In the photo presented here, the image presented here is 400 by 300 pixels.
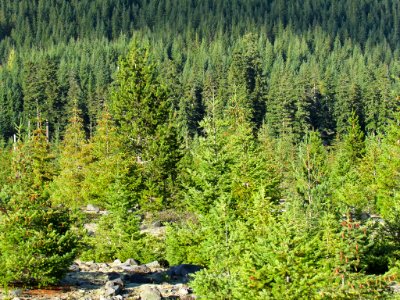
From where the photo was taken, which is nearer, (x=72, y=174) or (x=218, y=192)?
(x=218, y=192)

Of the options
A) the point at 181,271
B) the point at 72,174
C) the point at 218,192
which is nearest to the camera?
the point at 181,271

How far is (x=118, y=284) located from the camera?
1892 cm

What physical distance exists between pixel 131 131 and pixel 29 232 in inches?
939

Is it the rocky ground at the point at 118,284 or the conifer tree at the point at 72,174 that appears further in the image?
the conifer tree at the point at 72,174

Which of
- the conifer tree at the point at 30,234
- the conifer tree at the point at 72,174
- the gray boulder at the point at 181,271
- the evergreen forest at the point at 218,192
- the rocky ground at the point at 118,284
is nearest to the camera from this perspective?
the evergreen forest at the point at 218,192

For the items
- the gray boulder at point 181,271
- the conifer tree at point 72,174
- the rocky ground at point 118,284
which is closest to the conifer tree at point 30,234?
the rocky ground at point 118,284

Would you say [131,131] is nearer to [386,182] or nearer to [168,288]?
[386,182]

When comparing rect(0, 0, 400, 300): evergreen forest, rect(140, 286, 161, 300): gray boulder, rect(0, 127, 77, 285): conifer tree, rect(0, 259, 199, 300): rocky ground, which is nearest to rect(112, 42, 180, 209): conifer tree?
rect(0, 0, 400, 300): evergreen forest

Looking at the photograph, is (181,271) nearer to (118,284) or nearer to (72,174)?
(118,284)

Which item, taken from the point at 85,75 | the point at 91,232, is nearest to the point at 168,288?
the point at 91,232

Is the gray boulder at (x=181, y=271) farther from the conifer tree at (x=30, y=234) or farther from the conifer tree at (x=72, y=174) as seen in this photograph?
the conifer tree at (x=72, y=174)

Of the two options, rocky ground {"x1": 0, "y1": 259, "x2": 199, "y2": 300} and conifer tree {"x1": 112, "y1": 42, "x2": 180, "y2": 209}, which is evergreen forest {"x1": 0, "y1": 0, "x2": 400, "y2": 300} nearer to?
conifer tree {"x1": 112, "y1": 42, "x2": 180, "y2": 209}

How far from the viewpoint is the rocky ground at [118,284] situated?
695 inches

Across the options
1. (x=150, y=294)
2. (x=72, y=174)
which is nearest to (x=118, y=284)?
(x=150, y=294)
